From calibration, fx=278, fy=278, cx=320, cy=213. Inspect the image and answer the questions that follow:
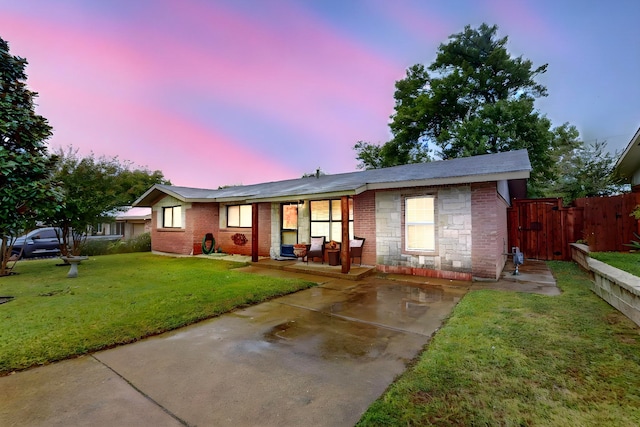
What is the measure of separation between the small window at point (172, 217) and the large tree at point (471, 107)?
17623mm

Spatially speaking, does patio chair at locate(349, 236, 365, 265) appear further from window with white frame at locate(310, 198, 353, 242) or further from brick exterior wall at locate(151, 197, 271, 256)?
brick exterior wall at locate(151, 197, 271, 256)

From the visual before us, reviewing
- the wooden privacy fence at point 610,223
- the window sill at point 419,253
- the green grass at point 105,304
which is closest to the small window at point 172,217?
the green grass at point 105,304

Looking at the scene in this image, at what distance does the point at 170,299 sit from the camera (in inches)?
226

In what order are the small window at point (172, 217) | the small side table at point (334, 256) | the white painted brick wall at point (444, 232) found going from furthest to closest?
the small window at point (172, 217), the small side table at point (334, 256), the white painted brick wall at point (444, 232)

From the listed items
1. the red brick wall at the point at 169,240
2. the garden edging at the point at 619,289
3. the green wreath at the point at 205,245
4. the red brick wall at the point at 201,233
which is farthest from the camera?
the red brick wall at the point at 169,240

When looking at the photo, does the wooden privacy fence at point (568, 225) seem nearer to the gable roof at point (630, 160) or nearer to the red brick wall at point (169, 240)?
the gable roof at point (630, 160)

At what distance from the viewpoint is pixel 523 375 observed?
2771 mm

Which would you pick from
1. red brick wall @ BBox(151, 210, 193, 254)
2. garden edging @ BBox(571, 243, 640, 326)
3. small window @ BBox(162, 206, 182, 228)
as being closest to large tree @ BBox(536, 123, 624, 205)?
garden edging @ BBox(571, 243, 640, 326)

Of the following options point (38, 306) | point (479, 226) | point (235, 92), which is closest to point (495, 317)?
point (479, 226)

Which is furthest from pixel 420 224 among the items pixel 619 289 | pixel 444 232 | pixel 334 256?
pixel 619 289

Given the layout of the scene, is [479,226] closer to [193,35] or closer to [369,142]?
[193,35]

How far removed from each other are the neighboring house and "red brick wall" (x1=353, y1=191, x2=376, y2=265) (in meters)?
6.22

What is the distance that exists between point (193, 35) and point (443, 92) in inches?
712

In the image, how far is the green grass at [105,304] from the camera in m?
3.65
